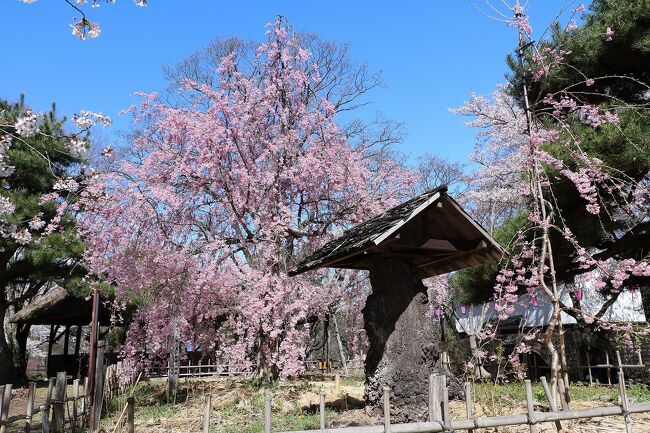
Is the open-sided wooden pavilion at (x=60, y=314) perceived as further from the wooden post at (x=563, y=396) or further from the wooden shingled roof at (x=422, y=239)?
the wooden post at (x=563, y=396)

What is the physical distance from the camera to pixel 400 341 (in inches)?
275

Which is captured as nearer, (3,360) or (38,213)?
(38,213)

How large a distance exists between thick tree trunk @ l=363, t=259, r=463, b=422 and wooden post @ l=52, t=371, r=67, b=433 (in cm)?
391

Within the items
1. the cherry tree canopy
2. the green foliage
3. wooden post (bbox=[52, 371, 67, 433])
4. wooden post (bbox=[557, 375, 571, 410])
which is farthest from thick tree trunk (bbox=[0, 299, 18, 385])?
wooden post (bbox=[557, 375, 571, 410])

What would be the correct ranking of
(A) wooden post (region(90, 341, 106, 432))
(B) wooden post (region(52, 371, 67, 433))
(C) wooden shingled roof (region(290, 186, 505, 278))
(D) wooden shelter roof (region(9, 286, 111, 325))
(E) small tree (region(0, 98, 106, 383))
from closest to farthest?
(B) wooden post (region(52, 371, 67, 433)) < (C) wooden shingled roof (region(290, 186, 505, 278)) < (A) wooden post (region(90, 341, 106, 432)) < (E) small tree (region(0, 98, 106, 383)) < (D) wooden shelter roof (region(9, 286, 111, 325))

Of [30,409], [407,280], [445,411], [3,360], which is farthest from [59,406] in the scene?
[3,360]

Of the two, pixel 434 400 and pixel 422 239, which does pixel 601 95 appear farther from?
pixel 434 400

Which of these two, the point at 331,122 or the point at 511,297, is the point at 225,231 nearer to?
the point at 331,122

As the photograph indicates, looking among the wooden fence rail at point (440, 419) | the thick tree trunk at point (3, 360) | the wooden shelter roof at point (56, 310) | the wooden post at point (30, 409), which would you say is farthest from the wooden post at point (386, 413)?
the wooden shelter roof at point (56, 310)

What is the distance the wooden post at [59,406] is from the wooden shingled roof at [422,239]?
3425 millimetres

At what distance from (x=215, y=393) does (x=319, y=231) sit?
416 cm

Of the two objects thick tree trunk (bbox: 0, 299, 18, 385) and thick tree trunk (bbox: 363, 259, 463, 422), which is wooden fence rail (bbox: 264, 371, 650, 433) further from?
thick tree trunk (bbox: 0, 299, 18, 385)

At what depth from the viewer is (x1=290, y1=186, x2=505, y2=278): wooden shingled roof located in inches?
261

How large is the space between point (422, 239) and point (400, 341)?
1.40 meters
